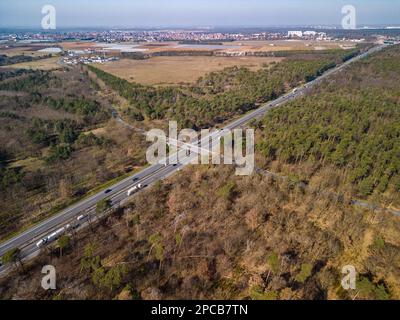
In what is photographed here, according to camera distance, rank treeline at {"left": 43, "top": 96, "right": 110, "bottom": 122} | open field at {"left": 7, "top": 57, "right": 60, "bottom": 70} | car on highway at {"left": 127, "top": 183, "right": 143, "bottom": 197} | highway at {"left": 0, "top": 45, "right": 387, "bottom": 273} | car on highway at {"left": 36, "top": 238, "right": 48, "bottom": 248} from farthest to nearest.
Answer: open field at {"left": 7, "top": 57, "right": 60, "bottom": 70}
treeline at {"left": 43, "top": 96, "right": 110, "bottom": 122}
car on highway at {"left": 127, "top": 183, "right": 143, "bottom": 197}
highway at {"left": 0, "top": 45, "right": 387, "bottom": 273}
car on highway at {"left": 36, "top": 238, "right": 48, "bottom": 248}

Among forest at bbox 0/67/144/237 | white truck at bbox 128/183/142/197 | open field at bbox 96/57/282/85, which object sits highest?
open field at bbox 96/57/282/85

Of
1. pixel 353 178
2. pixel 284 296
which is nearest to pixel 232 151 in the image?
pixel 353 178

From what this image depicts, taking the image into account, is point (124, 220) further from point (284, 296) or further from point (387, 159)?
point (387, 159)

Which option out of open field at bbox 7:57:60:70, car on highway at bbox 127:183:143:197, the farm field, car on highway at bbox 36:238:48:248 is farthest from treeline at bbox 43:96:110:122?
open field at bbox 7:57:60:70

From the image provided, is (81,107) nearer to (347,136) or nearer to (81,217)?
(81,217)

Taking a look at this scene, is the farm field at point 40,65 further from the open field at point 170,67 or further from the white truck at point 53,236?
the white truck at point 53,236

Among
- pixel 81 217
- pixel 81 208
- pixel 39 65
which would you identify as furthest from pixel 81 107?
pixel 39 65

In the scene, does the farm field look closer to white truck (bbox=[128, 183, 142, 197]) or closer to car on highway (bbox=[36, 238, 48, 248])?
white truck (bbox=[128, 183, 142, 197])
